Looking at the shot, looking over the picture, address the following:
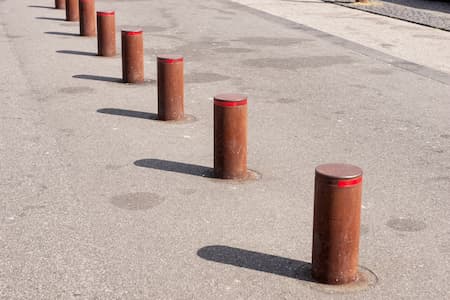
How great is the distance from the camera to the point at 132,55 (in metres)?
12.4

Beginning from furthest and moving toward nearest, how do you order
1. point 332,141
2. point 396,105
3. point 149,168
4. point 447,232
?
point 396,105, point 332,141, point 149,168, point 447,232

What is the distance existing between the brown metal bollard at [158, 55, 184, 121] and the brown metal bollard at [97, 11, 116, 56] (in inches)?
174

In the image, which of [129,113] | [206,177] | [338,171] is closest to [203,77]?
[129,113]

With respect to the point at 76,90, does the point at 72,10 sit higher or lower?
higher

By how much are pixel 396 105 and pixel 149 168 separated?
4.63 meters

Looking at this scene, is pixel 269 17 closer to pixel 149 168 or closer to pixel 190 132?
pixel 190 132

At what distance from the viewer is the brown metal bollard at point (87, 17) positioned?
54.6 ft

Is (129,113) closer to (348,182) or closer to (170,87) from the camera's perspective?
(170,87)

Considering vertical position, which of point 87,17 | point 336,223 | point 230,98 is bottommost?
point 336,223

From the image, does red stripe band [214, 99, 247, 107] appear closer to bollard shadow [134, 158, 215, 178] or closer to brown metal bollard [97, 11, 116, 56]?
bollard shadow [134, 158, 215, 178]

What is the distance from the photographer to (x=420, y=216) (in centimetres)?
713

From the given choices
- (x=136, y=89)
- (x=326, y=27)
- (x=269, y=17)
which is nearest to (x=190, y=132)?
(x=136, y=89)

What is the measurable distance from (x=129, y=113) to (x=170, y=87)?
1138 mm

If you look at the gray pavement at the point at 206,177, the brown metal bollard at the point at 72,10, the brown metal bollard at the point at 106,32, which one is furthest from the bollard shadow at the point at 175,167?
the brown metal bollard at the point at 72,10
